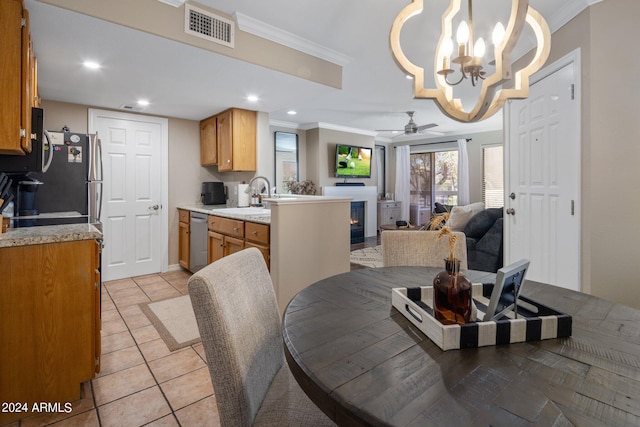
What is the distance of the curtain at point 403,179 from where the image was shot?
791cm

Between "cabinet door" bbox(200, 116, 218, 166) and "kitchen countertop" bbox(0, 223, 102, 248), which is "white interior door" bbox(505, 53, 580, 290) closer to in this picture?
"kitchen countertop" bbox(0, 223, 102, 248)

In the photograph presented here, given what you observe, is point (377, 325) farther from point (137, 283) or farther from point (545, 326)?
point (137, 283)

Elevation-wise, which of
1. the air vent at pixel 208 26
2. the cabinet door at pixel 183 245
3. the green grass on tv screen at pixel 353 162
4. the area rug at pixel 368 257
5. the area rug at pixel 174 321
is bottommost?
the area rug at pixel 174 321

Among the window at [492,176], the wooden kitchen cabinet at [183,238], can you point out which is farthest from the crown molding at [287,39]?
the window at [492,176]

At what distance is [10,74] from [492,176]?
7301 millimetres

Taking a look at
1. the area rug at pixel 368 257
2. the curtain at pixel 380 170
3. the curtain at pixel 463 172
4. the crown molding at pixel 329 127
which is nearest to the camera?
the area rug at pixel 368 257

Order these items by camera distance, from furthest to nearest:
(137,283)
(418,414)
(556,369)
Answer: (137,283)
(556,369)
(418,414)

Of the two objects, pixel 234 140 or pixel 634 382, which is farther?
pixel 234 140

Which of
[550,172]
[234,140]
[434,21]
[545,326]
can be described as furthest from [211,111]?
[545,326]

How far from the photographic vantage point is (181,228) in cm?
445

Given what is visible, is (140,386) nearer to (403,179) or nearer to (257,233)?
(257,233)

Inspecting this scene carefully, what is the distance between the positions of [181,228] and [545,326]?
4355mm

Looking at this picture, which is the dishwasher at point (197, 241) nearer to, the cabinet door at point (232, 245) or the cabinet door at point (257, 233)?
the cabinet door at point (232, 245)

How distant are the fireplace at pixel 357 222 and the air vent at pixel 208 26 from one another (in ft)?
15.5
